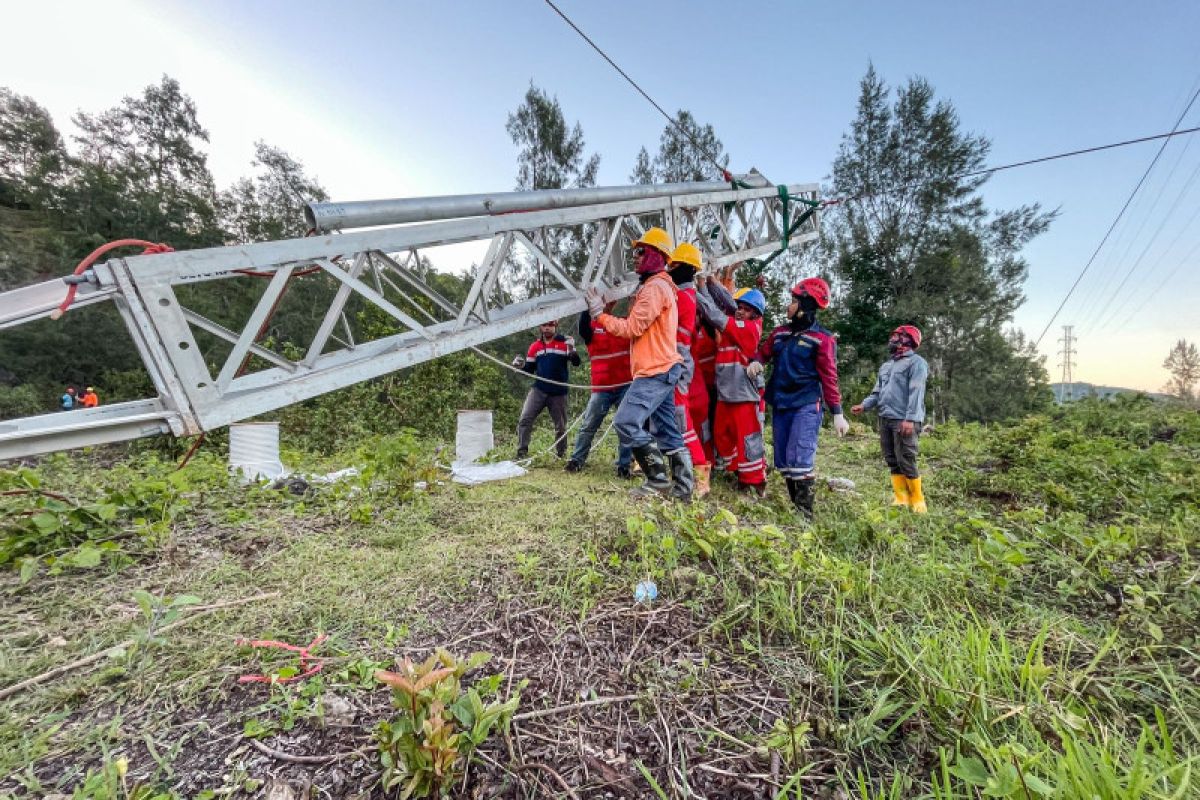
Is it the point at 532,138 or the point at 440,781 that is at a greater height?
the point at 532,138

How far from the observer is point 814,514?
3.71m

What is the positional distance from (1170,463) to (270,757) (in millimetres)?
8355

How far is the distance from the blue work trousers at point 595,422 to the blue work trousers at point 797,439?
1740 mm

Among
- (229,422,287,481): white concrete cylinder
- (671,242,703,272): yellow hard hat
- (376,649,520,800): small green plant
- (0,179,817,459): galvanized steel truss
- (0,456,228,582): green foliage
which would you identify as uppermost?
(671,242,703,272): yellow hard hat

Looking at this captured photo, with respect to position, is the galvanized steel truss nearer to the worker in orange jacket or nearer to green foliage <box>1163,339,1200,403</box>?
the worker in orange jacket

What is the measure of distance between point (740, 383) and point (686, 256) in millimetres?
1296

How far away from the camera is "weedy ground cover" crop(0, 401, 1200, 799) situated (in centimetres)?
113

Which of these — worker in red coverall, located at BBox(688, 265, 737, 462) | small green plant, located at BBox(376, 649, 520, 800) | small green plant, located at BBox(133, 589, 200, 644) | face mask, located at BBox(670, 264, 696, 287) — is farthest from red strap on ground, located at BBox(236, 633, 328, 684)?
worker in red coverall, located at BBox(688, 265, 737, 462)

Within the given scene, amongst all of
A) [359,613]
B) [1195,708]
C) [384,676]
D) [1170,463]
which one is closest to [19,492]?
[359,613]

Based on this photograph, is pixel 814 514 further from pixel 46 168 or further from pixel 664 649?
pixel 46 168

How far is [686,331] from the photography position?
4445mm

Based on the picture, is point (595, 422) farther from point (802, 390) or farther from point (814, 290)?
point (814, 290)

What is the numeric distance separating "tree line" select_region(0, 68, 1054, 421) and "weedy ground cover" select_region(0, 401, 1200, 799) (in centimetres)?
1606

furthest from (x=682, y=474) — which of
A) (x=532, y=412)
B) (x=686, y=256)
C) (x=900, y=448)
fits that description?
(x=532, y=412)
